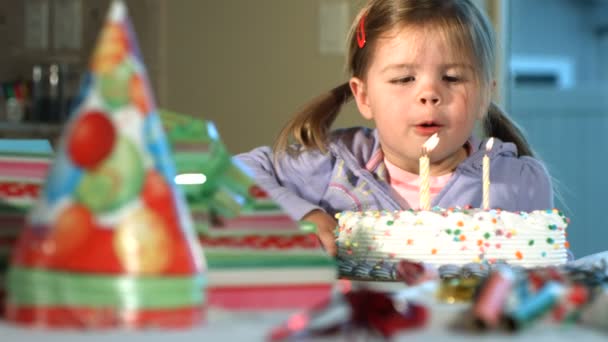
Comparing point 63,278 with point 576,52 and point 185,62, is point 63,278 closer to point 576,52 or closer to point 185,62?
point 185,62

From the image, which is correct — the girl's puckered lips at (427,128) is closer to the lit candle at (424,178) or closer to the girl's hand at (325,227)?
the girl's hand at (325,227)

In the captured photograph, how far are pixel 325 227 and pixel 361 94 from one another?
1.63 ft

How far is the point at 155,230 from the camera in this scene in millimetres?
614

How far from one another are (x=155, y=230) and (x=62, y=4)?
3668 mm

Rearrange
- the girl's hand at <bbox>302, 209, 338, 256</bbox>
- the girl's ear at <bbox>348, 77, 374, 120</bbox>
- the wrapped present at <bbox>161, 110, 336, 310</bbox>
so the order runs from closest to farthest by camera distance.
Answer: the wrapped present at <bbox>161, 110, 336, 310</bbox> → the girl's hand at <bbox>302, 209, 338, 256</bbox> → the girl's ear at <bbox>348, 77, 374, 120</bbox>

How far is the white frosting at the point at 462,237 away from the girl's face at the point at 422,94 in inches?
17.8

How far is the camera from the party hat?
0.61 m

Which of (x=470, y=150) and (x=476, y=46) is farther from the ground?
(x=476, y=46)

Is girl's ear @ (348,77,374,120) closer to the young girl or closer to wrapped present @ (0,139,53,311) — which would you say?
the young girl

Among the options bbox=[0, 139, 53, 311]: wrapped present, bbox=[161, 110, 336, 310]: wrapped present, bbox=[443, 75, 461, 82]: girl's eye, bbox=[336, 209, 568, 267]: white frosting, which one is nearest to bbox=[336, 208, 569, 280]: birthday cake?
bbox=[336, 209, 568, 267]: white frosting

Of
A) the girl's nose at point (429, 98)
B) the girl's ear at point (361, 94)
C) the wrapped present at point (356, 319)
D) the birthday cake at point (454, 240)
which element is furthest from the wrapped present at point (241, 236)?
the girl's ear at point (361, 94)

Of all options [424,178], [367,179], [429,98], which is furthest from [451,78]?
[424,178]

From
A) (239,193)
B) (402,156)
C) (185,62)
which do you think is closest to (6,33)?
(185,62)

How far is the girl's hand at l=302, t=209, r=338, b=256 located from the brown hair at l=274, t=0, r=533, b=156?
0.31 metres
